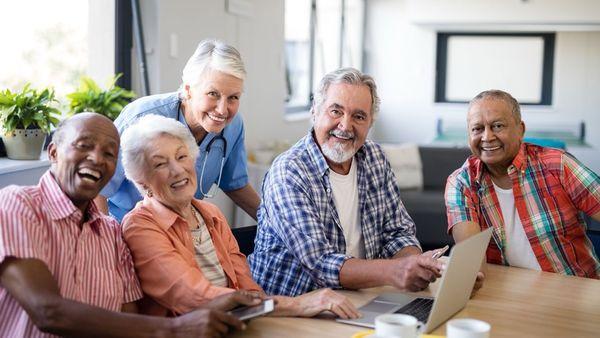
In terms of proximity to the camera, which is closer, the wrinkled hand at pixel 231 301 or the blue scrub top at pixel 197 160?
the wrinkled hand at pixel 231 301

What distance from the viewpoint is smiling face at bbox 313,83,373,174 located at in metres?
2.37

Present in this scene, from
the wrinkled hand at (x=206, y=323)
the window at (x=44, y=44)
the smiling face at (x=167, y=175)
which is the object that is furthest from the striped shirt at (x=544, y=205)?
the window at (x=44, y=44)

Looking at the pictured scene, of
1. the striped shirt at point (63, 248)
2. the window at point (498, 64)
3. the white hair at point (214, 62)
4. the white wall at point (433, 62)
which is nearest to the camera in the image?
the striped shirt at point (63, 248)

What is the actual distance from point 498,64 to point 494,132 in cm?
594

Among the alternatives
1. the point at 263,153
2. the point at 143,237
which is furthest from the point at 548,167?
the point at 263,153

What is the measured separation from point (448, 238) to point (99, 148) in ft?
13.7

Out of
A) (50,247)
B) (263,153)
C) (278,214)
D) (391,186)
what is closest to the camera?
(50,247)

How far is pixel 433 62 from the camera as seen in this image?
8352 millimetres

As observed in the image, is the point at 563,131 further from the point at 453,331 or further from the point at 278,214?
the point at 453,331

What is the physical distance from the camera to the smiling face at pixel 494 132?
2.52 m

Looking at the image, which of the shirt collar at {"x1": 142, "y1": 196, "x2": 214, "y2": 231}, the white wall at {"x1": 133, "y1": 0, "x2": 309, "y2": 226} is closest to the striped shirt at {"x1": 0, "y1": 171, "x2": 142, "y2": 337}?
the shirt collar at {"x1": 142, "y1": 196, "x2": 214, "y2": 231}

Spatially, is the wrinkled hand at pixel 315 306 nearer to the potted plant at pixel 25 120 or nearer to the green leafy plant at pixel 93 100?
the potted plant at pixel 25 120

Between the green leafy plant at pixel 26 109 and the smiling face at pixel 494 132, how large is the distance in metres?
1.71

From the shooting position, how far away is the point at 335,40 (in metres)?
8.23
